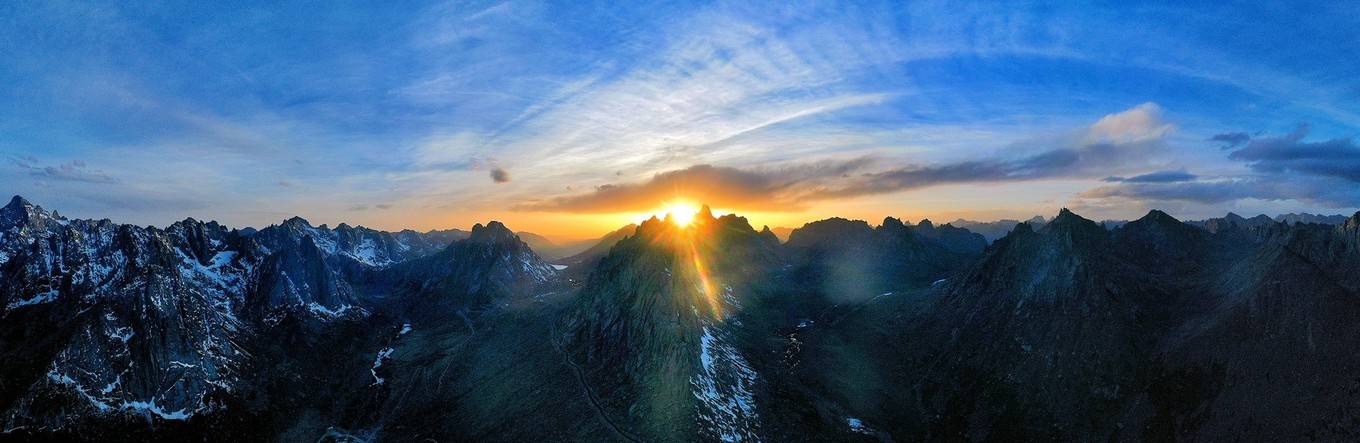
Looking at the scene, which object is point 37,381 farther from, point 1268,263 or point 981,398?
point 1268,263

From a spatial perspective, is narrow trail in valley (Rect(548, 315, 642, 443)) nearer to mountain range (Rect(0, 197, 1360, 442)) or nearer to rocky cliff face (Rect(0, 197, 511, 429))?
mountain range (Rect(0, 197, 1360, 442))

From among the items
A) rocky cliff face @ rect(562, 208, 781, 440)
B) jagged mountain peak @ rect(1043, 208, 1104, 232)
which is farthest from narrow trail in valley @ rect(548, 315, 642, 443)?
jagged mountain peak @ rect(1043, 208, 1104, 232)

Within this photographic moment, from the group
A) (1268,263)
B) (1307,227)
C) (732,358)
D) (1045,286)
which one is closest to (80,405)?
(732,358)

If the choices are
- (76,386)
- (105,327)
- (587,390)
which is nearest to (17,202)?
(105,327)

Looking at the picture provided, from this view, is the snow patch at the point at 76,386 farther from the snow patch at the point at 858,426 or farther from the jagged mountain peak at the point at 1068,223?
the jagged mountain peak at the point at 1068,223

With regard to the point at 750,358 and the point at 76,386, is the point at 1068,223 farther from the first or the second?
the point at 76,386

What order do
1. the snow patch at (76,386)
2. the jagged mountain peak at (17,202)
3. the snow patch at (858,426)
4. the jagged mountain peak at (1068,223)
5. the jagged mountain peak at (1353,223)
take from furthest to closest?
the jagged mountain peak at (17,202) → the jagged mountain peak at (1068,223) → the snow patch at (76,386) → the snow patch at (858,426) → the jagged mountain peak at (1353,223)

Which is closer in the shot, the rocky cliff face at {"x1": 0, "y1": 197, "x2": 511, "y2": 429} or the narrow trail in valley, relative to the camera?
the narrow trail in valley

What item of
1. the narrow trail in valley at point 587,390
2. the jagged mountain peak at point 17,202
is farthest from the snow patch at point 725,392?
the jagged mountain peak at point 17,202
